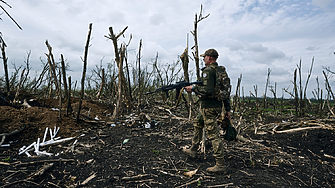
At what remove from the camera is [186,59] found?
511 centimetres

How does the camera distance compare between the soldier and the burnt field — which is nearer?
the burnt field

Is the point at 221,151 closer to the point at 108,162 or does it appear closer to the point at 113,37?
the point at 108,162

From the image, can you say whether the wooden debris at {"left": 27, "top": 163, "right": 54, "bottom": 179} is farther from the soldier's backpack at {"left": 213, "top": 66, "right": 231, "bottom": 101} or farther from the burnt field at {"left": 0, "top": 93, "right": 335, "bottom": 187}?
the soldier's backpack at {"left": 213, "top": 66, "right": 231, "bottom": 101}

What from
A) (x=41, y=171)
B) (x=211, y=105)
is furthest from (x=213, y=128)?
(x=41, y=171)

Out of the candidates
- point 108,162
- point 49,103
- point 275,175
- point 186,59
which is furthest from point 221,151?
point 49,103

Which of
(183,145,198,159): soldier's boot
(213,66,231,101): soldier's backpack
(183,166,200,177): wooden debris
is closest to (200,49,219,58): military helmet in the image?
(213,66,231,101): soldier's backpack

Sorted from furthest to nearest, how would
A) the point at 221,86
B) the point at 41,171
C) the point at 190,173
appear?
the point at 221,86 < the point at 190,173 < the point at 41,171

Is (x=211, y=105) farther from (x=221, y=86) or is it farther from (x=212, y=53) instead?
(x=212, y=53)

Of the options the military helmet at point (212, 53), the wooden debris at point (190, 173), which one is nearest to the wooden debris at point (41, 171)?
the wooden debris at point (190, 173)

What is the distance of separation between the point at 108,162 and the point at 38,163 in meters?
1.29

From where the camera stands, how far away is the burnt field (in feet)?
10.2

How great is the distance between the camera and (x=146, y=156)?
3.93 m

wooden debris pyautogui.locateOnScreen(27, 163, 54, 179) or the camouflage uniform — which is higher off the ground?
the camouflage uniform

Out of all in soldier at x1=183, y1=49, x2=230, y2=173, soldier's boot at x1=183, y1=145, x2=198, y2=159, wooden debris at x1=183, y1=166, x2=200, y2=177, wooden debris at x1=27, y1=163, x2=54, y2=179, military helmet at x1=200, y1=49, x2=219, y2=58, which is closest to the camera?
wooden debris at x1=27, y1=163, x2=54, y2=179
